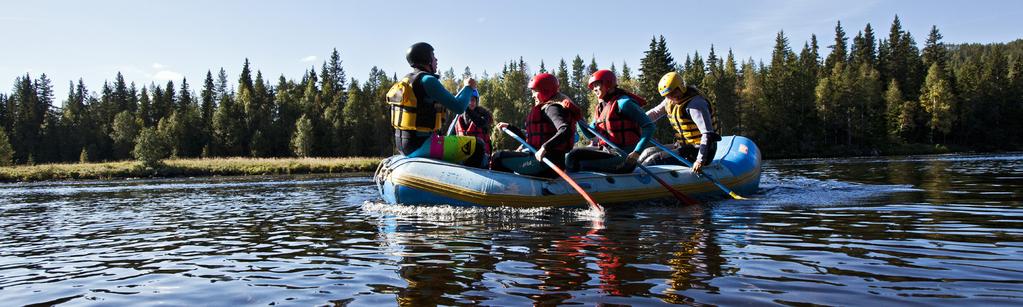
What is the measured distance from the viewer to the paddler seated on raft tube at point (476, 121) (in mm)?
11156

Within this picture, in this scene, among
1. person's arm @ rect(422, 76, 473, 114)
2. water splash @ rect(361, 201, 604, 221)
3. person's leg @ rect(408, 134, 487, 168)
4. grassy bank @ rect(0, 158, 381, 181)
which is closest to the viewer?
water splash @ rect(361, 201, 604, 221)

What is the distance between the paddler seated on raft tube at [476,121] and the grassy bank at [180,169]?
2815 cm

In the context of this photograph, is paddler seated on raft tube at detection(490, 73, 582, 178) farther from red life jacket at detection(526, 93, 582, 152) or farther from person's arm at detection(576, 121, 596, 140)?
A: person's arm at detection(576, 121, 596, 140)

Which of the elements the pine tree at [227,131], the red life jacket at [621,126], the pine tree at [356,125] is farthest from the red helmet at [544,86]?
the pine tree at [227,131]

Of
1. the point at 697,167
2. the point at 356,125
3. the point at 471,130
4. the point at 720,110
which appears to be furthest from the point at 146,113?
the point at 697,167

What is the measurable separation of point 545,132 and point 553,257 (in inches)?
187

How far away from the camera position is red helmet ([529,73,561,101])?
9523mm

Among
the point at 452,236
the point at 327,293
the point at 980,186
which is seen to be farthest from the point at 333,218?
the point at 980,186

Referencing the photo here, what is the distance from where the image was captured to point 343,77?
115625 millimetres

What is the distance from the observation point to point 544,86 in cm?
953

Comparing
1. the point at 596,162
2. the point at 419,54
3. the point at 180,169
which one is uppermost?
the point at 419,54

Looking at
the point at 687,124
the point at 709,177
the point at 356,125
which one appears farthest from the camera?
the point at 356,125

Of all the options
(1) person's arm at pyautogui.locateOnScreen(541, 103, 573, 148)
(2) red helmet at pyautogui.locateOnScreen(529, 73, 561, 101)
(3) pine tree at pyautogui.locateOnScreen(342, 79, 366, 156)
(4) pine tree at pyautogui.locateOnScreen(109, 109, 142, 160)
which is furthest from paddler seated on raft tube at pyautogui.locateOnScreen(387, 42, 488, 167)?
(4) pine tree at pyautogui.locateOnScreen(109, 109, 142, 160)

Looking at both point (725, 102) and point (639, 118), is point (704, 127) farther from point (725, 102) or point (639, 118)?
point (725, 102)
